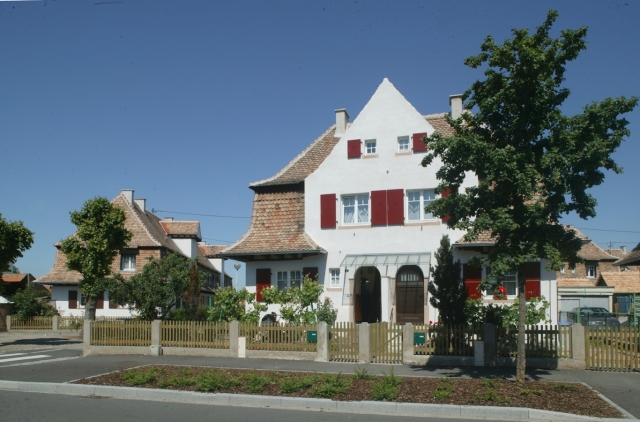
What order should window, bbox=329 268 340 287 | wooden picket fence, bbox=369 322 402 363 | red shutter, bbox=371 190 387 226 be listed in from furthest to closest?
1. window, bbox=329 268 340 287
2. red shutter, bbox=371 190 387 226
3. wooden picket fence, bbox=369 322 402 363

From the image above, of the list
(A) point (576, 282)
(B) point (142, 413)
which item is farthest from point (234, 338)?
(A) point (576, 282)

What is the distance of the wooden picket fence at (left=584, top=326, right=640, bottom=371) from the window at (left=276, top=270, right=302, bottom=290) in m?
13.5

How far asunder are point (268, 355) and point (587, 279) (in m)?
47.1

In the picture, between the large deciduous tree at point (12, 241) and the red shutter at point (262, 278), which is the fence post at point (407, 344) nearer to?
the red shutter at point (262, 278)

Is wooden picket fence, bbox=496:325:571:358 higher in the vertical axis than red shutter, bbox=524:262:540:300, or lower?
lower

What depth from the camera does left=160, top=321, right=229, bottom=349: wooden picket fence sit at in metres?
20.0

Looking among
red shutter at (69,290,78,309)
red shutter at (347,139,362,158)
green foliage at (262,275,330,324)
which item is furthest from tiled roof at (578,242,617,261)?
red shutter at (69,290,78,309)

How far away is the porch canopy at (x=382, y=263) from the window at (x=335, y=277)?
35cm

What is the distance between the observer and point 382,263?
25.5m


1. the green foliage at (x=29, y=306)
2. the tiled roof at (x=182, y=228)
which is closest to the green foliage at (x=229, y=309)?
the green foliage at (x=29, y=306)

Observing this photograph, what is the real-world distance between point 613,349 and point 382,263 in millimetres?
10991

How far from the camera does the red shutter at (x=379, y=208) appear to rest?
26.0m

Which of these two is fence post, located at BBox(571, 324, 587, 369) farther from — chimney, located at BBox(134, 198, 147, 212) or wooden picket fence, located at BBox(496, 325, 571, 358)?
chimney, located at BBox(134, 198, 147, 212)

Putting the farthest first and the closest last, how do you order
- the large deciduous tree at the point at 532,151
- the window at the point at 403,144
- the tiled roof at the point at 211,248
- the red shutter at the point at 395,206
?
1. the tiled roof at the point at 211,248
2. the window at the point at 403,144
3. the red shutter at the point at 395,206
4. the large deciduous tree at the point at 532,151
